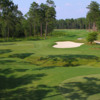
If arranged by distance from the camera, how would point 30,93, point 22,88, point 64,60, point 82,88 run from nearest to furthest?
point 30,93 → point 82,88 → point 22,88 → point 64,60

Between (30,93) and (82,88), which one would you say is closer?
(30,93)

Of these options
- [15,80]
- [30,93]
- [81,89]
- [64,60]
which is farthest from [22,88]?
[64,60]

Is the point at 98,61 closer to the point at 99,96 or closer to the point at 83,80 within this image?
the point at 83,80

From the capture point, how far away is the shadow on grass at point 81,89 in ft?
18.9

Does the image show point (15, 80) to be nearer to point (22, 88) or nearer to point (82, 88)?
point (22, 88)

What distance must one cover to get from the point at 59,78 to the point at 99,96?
261 centimetres

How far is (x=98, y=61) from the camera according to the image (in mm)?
14297

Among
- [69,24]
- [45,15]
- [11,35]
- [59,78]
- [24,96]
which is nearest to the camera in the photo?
[24,96]

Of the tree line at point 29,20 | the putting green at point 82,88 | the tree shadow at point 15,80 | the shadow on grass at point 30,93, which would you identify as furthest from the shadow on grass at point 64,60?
the tree line at point 29,20

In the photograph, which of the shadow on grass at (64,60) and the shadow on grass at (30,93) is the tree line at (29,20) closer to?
the shadow on grass at (64,60)

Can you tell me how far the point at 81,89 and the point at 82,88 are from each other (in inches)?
4.0

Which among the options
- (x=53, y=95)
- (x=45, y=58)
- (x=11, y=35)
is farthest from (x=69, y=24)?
(x=53, y=95)

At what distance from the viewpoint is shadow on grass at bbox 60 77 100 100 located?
18.9 feet

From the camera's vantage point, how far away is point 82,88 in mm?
6449
